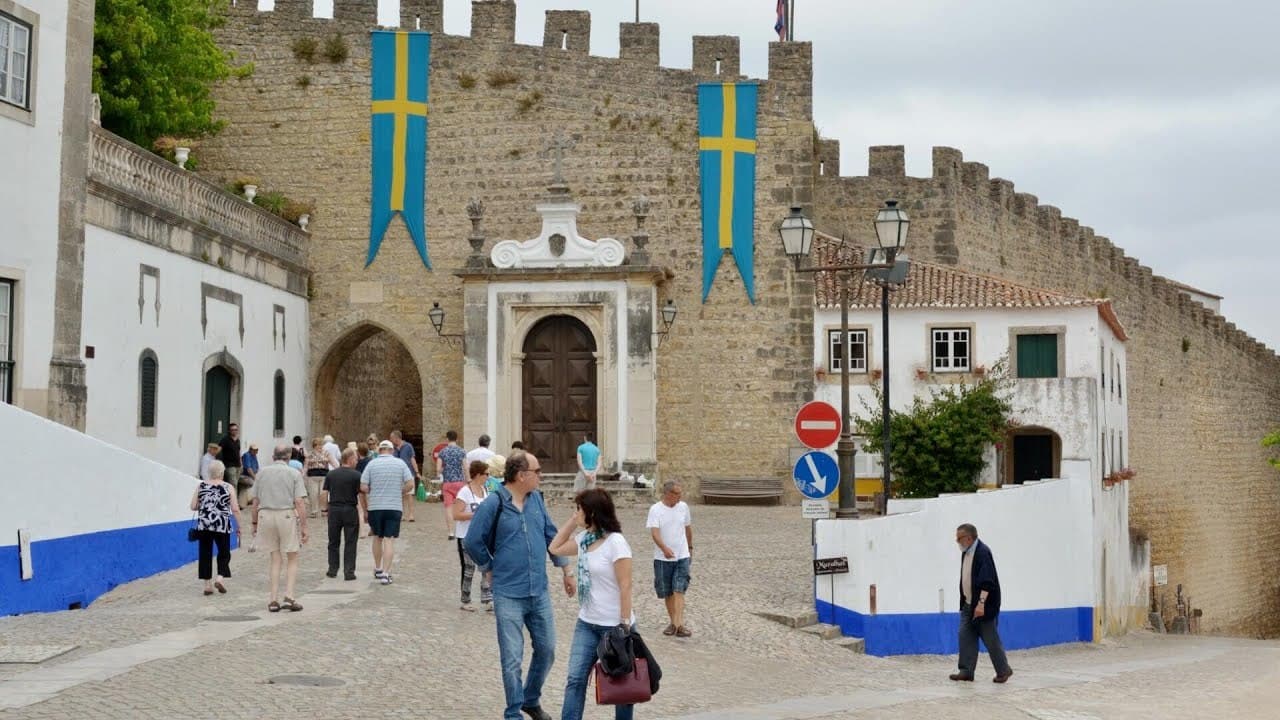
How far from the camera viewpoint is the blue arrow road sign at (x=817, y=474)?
48.7 ft

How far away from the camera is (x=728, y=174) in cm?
2914

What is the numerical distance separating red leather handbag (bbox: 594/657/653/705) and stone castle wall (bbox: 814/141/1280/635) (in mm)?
27292

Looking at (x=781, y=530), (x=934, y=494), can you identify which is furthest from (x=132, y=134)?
(x=934, y=494)

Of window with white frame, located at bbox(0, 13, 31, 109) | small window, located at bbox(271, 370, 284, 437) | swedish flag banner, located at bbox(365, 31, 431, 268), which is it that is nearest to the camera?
window with white frame, located at bbox(0, 13, 31, 109)

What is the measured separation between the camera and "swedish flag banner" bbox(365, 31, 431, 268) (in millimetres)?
29938

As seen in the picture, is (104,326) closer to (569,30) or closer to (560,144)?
(560,144)

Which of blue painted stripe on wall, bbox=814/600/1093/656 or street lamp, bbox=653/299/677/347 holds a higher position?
street lamp, bbox=653/299/677/347

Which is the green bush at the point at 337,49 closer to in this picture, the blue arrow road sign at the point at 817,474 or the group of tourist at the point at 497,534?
the group of tourist at the point at 497,534

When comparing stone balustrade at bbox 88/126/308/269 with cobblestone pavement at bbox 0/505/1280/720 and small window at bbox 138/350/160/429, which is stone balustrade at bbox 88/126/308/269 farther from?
cobblestone pavement at bbox 0/505/1280/720

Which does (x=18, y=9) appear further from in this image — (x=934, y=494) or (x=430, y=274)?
(x=934, y=494)

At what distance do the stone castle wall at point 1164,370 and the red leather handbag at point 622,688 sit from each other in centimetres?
2729

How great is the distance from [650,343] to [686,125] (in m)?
4.11

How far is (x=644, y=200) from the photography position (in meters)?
28.0

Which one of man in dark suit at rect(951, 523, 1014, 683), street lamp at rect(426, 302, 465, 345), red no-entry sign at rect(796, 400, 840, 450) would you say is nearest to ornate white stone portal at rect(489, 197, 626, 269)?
street lamp at rect(426, 302, 465, 345)
